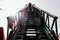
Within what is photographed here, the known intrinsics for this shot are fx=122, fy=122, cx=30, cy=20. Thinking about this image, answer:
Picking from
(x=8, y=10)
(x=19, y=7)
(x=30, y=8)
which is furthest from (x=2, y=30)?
(x=30, y=8)

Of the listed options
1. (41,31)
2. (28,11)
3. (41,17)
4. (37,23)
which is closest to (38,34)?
(41,31)

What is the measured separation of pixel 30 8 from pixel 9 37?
109cm

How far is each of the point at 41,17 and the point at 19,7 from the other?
2.00 feet

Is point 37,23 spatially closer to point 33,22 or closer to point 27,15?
point 33,22

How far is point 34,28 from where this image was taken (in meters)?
2.91

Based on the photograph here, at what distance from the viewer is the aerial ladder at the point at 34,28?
8.45 ft

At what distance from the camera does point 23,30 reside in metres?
2.85

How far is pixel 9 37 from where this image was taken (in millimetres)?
2473

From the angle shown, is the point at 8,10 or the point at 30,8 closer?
the point at 8,10

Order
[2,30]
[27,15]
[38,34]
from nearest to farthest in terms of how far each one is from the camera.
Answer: [38,34] → [2,30] → [27,15]

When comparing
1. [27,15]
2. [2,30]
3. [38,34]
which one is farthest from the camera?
[27,15]

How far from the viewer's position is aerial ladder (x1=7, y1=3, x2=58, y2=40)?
2.57 metres

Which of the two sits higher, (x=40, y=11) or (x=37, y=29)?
(x=40, y=11)

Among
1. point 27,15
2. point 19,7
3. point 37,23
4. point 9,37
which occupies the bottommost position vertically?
point 9,37
